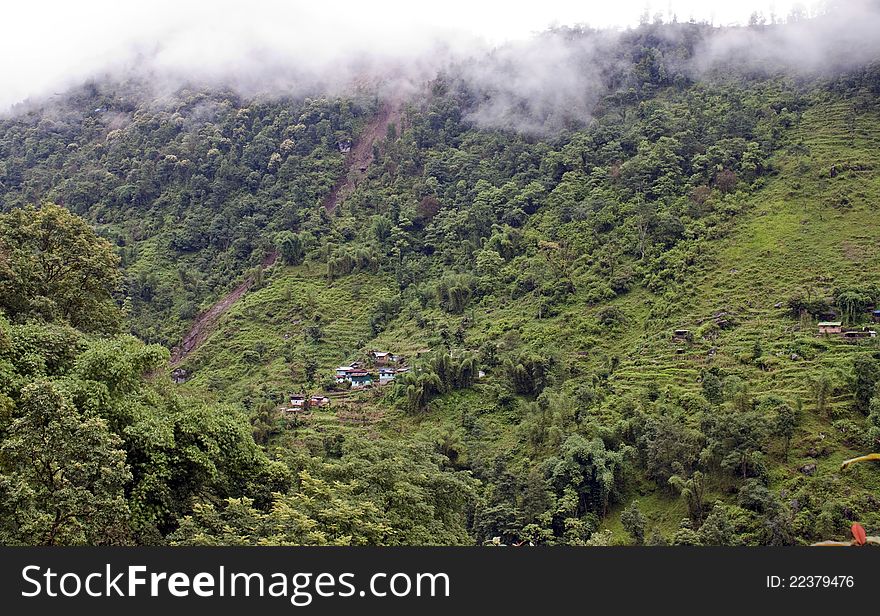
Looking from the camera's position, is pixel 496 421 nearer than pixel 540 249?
Yes

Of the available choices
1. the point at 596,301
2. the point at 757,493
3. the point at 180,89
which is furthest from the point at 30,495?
the point at 180,89

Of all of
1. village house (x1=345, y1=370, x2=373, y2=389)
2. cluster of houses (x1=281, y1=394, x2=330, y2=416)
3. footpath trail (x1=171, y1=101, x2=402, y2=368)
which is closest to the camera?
cluster of houses (x1=281, y1=394, x2=330, y2=416)

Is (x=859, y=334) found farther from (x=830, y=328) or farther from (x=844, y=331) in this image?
(x=830, y=328)

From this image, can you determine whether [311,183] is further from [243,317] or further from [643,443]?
[643,443]

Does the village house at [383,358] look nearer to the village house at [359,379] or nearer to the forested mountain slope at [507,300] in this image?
the forested mountain slope at [507,300]

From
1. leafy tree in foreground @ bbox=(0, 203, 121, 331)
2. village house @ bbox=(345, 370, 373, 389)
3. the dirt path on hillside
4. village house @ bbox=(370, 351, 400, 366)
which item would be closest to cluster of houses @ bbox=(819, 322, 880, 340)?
village house @ bbox=(370, 351, 400, 366)

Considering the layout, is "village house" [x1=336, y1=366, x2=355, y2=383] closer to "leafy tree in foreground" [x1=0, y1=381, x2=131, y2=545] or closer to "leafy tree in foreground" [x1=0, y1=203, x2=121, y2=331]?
"leafy tree in foreground" [x1=0, y1=203, x2=121, y2=331]

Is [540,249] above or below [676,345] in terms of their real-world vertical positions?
above
